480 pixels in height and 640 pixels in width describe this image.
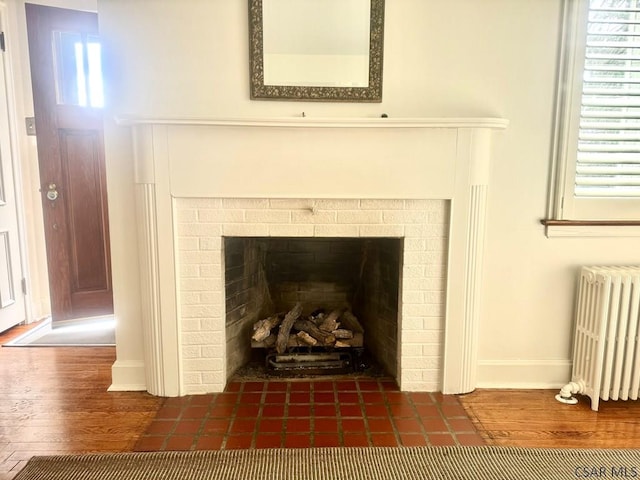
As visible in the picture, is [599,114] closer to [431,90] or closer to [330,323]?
[431,90]

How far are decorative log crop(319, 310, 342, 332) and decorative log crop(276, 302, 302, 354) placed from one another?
18 centimetres

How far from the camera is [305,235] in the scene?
221cm

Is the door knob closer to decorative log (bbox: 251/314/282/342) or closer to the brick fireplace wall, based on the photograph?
the brick fireplace wall

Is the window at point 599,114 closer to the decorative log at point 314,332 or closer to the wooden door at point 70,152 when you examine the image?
the decorative log at point 314,332

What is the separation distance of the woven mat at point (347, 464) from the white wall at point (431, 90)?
0.71 metres

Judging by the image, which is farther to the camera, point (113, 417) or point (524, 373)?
point (524, 373)

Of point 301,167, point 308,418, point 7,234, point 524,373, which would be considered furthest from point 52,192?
point 524,373

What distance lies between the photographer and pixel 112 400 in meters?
2.22

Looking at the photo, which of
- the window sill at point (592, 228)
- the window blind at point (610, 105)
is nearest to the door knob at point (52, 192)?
the window sill at point (592, 228)

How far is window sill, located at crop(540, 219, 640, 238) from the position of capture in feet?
7.47

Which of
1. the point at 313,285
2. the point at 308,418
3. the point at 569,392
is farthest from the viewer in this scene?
the point at 313,285

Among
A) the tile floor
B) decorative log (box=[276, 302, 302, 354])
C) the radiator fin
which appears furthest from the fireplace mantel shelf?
the tile floor

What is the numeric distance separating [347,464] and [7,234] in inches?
119

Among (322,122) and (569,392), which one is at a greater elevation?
(322,122)
